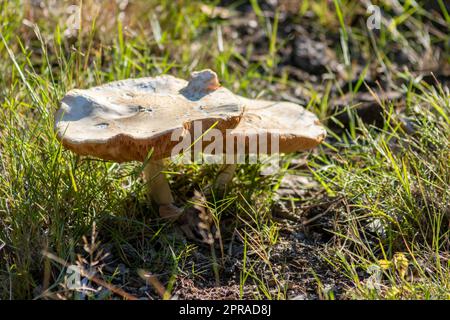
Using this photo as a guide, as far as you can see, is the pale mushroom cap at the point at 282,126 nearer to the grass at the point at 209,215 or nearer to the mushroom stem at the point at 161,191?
the grass at the point at 209,215

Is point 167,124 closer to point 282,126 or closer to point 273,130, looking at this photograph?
point 273,130

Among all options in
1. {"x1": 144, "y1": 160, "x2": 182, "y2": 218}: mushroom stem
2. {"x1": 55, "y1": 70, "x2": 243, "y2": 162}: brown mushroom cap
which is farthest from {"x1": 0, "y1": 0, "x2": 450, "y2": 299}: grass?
{"x1": 55, "y1": 70, "x2": 243, "y2": 162}: brown mushroom cap

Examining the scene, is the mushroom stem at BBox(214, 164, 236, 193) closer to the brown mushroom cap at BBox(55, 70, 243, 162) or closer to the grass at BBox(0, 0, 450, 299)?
the grass at BBox(0, 0, 450, 299)

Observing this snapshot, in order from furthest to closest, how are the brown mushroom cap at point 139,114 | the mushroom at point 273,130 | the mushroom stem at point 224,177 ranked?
the mushroom stem at point 224,177
the mushroom at point 273,130
the brown mushroom cap at point 139,114

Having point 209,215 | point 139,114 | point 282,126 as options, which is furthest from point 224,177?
point 139,114

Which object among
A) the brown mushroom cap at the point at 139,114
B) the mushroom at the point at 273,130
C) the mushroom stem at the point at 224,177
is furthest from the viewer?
the mushroom stem at the point at 224,177

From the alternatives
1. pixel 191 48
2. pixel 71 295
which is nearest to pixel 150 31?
pixel 191 48

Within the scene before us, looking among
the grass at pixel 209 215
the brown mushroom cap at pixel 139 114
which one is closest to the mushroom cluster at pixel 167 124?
the brown mushroom cap at pixel 139 114
